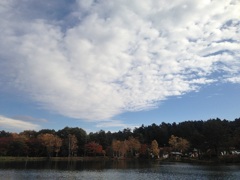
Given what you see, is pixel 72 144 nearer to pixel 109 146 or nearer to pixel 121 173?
pixel 109 146

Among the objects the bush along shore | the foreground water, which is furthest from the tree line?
the foreground water

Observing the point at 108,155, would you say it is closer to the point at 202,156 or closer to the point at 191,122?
the point at 202,156

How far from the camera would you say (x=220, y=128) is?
84.1 m

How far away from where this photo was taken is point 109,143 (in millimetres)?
128375

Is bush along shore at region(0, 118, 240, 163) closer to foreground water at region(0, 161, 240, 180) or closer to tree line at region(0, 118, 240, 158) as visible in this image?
tree line at region(0, 118, 240, 158)

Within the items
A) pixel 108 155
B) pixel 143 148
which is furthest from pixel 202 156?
pixel 108 155

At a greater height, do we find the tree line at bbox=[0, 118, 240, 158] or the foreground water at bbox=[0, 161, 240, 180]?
the tree line at bbox=[0, 118, 240, 158]

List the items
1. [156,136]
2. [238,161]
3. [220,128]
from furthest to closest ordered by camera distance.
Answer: [156,136] < [220,128] < [238,161]

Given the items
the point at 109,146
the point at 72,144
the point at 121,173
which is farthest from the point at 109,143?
the point at 121,173

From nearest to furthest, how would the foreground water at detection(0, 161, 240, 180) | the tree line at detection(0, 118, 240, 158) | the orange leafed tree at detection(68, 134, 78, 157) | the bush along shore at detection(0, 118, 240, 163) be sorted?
1. the foreground water at detection(0, 161, 240, 180)
2. the tree line at detection(0, 118, 240, 158)
3. the bush along shore at detection(0, 118, 240, 163)
4. the orange leafed tree at detection(68, 134, 78, 157)

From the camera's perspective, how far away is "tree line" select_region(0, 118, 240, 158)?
86.5m

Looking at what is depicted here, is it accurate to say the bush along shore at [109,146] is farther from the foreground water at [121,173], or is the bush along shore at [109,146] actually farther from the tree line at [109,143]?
the foreground water at [121,173]

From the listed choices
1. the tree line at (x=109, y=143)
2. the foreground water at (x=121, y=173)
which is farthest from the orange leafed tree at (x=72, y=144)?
the foreground water at (x=121, y=173)

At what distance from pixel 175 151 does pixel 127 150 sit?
1992 cm
